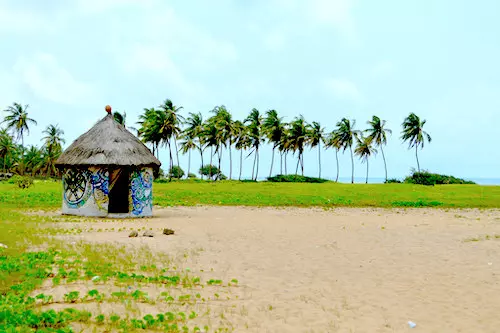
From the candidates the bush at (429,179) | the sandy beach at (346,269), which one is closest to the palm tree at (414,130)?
the bush at (429,179)

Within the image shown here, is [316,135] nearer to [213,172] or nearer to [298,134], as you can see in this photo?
[298,134]

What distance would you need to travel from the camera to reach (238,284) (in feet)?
33.7

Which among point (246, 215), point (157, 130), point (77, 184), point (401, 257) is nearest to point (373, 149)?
point (157, 130)

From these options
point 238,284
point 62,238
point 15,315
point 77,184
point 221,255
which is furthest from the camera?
point 77,184

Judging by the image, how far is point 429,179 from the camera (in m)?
67.1

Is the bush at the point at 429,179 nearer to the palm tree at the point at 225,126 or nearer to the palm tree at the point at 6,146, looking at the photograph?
the palm tree at the point at 225,126

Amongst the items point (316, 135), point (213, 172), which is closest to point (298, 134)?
point (316, 135)

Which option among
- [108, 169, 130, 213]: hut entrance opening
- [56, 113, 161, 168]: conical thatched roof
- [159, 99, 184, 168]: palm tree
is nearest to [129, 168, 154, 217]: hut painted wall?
[108, 169, 130, 213]: hut entrance opening

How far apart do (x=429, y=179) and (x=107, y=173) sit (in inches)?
2117

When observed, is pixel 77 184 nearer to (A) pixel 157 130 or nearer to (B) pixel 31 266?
(B) pixel 31 266

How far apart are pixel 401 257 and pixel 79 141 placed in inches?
741

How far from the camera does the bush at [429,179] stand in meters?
66.9

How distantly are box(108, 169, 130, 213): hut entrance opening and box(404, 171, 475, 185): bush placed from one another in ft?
166

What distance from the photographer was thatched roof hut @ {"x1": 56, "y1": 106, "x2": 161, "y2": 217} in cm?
2439
